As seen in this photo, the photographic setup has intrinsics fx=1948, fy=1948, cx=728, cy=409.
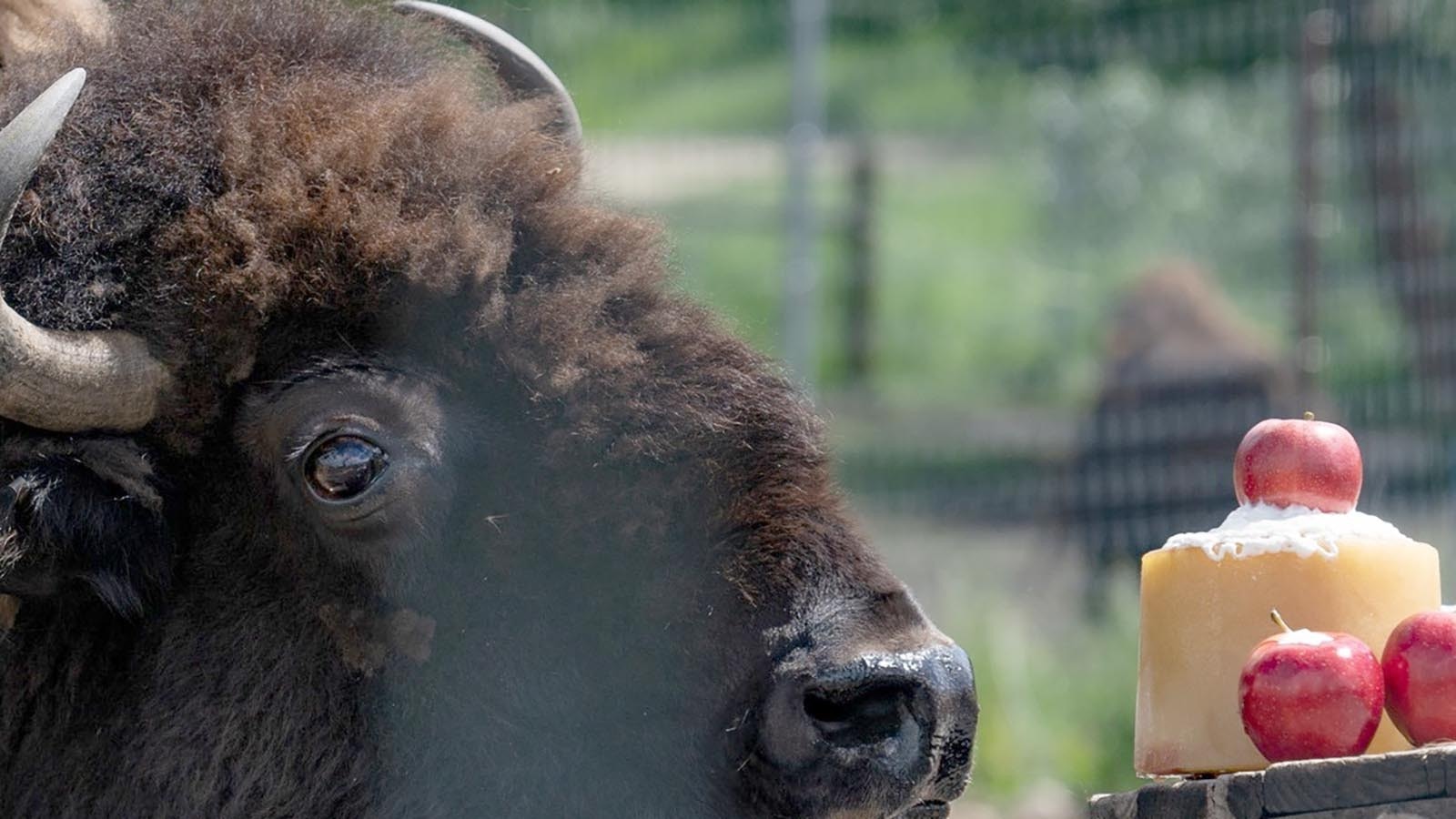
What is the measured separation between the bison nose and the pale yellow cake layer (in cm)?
32

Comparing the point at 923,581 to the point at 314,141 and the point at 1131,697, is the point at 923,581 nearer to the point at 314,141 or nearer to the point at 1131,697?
the point at 1131,697

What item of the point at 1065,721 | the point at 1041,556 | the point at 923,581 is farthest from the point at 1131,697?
the point at 1041,556

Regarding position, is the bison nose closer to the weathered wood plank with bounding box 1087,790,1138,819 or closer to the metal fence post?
the weathered wood plank with bounding box 1087,790,1138,819

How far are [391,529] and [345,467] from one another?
0.40ft

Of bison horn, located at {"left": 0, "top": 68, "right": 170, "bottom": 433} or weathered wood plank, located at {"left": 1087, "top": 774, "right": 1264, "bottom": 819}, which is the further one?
bison horn, located at {"left": 0, "top": 68, "right": 170, "bottom": 433}

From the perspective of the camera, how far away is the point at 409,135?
11.3 ft

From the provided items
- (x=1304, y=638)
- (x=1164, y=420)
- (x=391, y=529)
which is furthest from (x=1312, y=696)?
(x=1164, y=420)

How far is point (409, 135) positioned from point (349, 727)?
1.04 meters

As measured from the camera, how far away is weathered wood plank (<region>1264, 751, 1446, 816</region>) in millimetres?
2443

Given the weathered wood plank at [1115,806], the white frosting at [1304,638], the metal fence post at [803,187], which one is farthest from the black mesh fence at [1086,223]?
the white frosting at [1304,638]

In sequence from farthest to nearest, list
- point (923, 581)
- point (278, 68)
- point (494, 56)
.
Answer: point (923, 581), point (494, 56), point (278, 68)

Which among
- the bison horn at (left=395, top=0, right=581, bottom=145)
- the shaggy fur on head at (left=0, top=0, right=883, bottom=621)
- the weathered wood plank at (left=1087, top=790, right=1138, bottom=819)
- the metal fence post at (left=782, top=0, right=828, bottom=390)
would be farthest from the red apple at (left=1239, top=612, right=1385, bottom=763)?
the metal fence post at (left=782, top=0, right=828, bottom=390)

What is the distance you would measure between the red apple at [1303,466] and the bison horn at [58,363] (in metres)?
1.74

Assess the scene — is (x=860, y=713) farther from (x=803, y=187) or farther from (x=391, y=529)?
(x=803, y=187)
